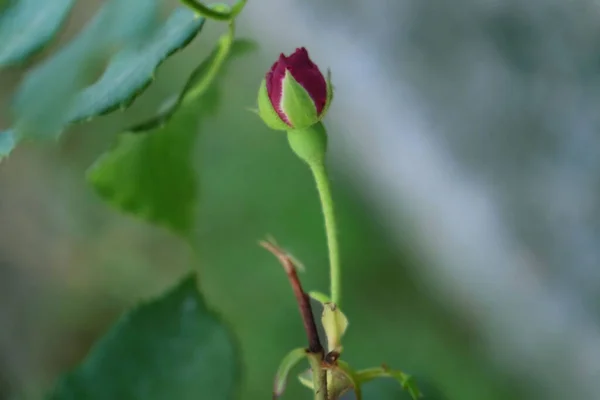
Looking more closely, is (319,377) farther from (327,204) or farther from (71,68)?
(71,68)

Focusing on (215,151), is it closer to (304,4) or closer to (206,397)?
(304,4)

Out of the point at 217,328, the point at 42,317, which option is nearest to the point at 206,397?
the point at 217,328

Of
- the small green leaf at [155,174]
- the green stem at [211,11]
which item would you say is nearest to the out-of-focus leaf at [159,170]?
the small green leaf at [155,174]

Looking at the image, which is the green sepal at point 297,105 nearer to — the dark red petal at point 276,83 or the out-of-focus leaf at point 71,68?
the dark red petal at point 276,83

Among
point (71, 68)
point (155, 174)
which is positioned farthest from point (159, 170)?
point (71, 68)

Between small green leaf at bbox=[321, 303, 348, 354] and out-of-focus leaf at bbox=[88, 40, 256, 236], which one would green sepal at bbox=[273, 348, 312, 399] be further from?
out-of-focus leaf at bbox=[88, 40, 256, 236]
